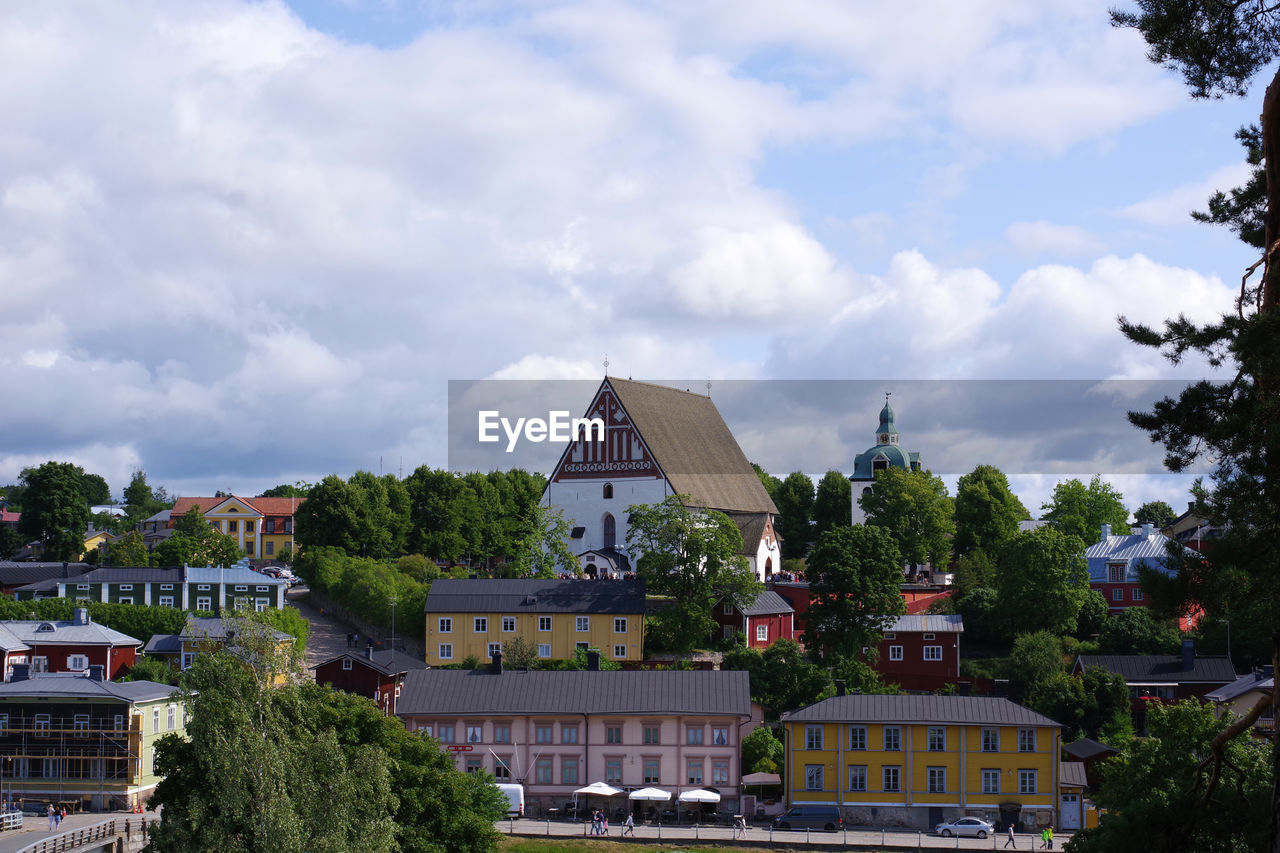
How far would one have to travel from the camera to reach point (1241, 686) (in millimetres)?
50781

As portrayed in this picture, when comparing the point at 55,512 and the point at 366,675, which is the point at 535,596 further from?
the point at 55,512

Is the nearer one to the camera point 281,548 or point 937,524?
point 937,524

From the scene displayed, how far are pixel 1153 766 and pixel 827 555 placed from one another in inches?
1052

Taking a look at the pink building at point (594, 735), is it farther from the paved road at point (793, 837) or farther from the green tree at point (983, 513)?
the green tree at point (983, 513)

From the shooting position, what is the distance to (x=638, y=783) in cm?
4969

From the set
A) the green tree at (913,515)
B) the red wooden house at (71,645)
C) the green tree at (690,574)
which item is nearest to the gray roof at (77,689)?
the red wooden house at (71,645)

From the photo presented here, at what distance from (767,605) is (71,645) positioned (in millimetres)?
29780

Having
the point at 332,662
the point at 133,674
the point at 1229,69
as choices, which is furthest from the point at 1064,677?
the point at 1229,69

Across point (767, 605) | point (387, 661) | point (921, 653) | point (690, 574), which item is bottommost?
point (387, 661)

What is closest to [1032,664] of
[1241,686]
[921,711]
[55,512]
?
[1241,686]

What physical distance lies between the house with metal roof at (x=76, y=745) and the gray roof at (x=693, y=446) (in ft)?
113

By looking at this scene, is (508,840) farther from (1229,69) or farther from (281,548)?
(281,548)

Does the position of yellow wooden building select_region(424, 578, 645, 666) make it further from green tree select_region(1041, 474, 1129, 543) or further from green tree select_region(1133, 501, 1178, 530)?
green tree select_region(1133, 501, 1178, 530)

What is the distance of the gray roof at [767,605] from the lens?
204ft
